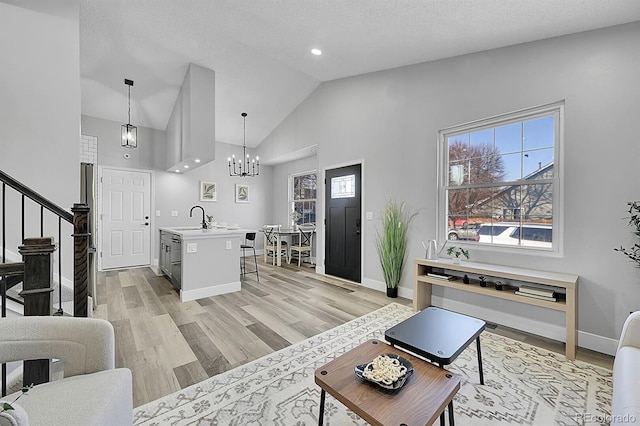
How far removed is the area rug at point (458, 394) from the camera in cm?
162

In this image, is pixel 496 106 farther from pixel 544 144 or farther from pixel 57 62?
pixel 57 62

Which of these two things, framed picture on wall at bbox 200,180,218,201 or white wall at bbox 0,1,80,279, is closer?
white wall at bbox 0,1,80,279

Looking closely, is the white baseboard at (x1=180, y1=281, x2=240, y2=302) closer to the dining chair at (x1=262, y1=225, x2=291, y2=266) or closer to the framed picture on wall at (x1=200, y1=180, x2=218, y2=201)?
the dining chair at (x1=262, y1=225, x2=291, y2=266)

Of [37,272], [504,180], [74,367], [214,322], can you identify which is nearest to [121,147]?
[214,322]

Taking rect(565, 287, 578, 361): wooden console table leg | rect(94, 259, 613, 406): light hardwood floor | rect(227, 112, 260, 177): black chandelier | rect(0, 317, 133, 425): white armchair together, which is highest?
rect(227, 112, 260, 177): black chandelier

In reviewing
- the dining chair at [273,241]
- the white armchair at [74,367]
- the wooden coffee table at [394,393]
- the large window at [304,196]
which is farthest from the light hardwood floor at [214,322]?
the large window at [304,196]

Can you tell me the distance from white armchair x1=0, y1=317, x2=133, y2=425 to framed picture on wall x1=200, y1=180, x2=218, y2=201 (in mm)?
5660

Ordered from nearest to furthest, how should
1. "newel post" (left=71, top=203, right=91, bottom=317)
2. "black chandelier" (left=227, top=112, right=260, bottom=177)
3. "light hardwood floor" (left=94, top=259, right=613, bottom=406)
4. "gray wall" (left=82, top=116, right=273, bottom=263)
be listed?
1. "newel post" (left=71, top=203, right=91, bottom=317)
2. "light hardwood floor" (left=94, top=259, right=613, bottom=406)
3. "gray wall" (left=82, top=116, right=273, bottom=263)
4. "black chandelier" (left=227, top=112, right=260, bottom=177)

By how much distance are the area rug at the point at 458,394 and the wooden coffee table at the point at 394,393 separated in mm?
401

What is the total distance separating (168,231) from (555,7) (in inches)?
212

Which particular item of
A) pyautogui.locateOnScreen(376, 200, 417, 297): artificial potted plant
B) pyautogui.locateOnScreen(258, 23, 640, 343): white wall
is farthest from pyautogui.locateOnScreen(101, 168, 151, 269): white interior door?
pyautogui.locateOnScreen(376, 200, 417, 297): artificial potted plant

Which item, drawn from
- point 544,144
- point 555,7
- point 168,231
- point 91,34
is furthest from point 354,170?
point 91,34

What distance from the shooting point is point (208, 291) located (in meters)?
3.90

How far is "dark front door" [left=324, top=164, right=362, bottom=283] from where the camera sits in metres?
4.59
